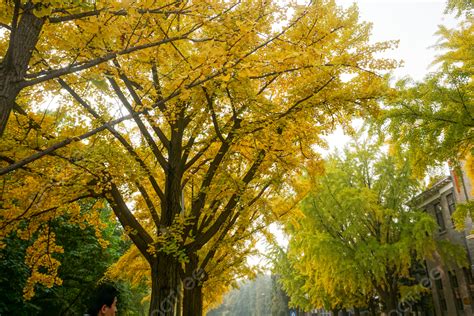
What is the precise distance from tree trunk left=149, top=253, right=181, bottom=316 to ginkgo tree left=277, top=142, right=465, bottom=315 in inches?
398

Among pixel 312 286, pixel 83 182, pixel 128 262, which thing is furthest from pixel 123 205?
pixel 312 286

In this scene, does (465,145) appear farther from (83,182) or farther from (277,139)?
(83,182)

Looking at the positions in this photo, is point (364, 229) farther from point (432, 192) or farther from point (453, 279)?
point (432, 192)

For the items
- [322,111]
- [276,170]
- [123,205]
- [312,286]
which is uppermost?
[322,111]

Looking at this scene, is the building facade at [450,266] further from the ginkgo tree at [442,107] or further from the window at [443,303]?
the ginkgo tree at [442,107]

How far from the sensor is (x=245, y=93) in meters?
6.13

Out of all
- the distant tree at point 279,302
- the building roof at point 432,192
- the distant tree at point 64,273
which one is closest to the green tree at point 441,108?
the building roof at point 432,192

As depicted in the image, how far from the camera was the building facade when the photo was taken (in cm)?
1962

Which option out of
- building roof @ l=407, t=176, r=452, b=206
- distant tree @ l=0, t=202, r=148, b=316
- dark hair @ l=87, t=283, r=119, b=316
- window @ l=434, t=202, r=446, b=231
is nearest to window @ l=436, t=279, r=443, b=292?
window @ l=434, t=202, r=446, b=231

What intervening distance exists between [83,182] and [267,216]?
18.2 feet

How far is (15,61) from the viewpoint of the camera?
11.9 feet

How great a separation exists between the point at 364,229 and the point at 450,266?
7.05 metres

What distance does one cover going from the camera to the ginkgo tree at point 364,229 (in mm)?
16156

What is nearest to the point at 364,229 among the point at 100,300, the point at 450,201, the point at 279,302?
the point at 450,201
